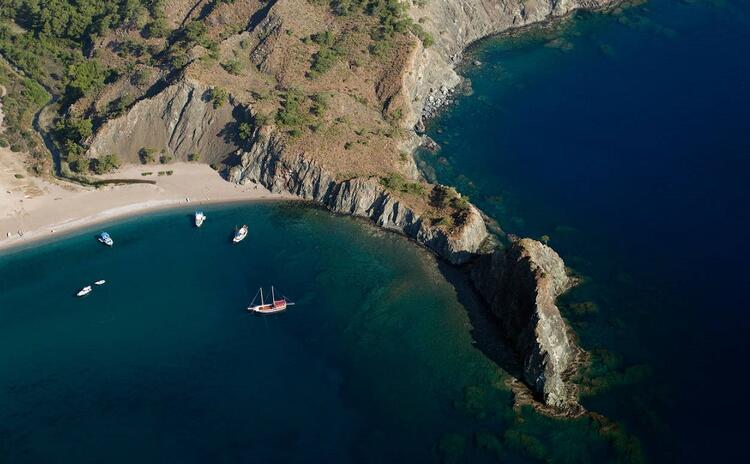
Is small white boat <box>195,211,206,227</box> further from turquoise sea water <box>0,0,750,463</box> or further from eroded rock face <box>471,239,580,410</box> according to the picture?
eroded rock face <box>471,239,580,410</box>

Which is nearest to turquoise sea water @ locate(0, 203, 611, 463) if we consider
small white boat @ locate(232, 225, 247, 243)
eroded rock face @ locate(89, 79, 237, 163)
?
small white boat @ locate(232, 225, 247, 243)

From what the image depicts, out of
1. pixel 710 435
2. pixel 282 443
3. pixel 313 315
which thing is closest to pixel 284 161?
pixel 313 315

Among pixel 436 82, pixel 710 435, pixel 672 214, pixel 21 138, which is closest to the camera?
pixel 710 435

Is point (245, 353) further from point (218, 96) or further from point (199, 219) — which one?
point (218, 96)

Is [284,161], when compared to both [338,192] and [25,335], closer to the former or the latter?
[338,192]

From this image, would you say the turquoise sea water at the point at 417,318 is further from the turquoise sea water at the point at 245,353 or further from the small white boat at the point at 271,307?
the small white boat at the point at 271,307

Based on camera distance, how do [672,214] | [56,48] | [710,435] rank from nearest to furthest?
[710,435] → [672,214] → [56,48]
